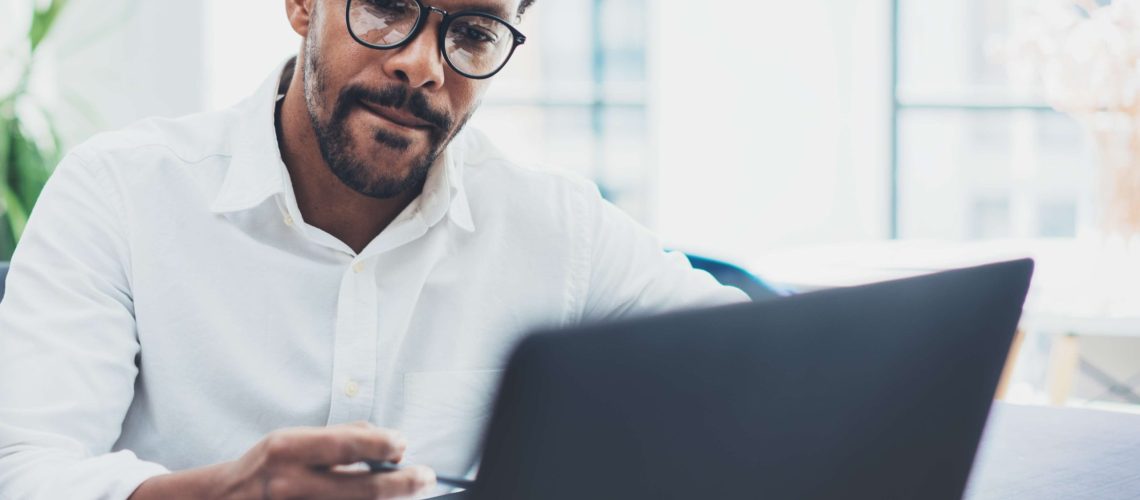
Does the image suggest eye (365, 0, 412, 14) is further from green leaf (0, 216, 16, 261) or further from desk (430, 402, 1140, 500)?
green leaf (0, 216, 16, 261)

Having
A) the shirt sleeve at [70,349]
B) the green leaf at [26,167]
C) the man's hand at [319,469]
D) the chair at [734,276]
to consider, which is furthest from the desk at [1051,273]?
the green leaf at [26,167]

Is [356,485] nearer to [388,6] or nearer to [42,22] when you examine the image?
[388,6]

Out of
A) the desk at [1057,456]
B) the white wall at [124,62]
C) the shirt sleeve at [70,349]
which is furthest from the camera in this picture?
the white wall at [124,62]

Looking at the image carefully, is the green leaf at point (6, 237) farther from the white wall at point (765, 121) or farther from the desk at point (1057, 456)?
the desk at point (1057, 456)

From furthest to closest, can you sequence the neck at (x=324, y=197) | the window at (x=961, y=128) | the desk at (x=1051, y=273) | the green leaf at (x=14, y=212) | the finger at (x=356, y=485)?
the window at (x=961, y=128), the green leaf at (x=14, y=212), the desk at (x=1051, y=273), the neck at (x=324, y=197), the finger at (x=356, y=485)

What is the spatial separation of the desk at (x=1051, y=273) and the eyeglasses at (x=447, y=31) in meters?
1.29

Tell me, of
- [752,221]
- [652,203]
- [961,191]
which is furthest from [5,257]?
[961,191]

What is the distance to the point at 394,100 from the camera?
116 cm

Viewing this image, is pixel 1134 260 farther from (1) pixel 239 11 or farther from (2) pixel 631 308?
(1) pixel 239 11

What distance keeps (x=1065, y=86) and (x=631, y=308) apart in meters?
2.02

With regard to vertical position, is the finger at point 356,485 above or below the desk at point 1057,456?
above

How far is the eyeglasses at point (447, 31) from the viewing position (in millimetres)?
1133

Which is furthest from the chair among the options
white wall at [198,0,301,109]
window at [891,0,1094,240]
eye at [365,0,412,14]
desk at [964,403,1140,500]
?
window at [891,0,1094,240]

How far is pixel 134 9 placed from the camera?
3445 mm
